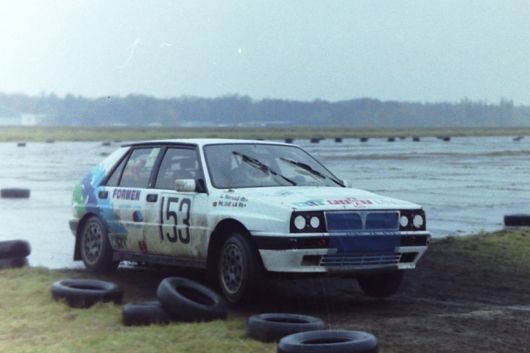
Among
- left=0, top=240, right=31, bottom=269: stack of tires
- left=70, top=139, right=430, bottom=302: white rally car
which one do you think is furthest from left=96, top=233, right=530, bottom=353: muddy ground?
left=0, top=240, right=31, bottom=269: stack of tires

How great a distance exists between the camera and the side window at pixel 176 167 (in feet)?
35.5

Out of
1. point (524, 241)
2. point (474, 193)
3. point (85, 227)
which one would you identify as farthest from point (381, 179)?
point (85, 227)

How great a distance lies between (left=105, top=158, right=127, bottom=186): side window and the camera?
11750 mm

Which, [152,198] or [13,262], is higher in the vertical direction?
[152,198]

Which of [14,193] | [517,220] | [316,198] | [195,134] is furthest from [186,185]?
[195,134]

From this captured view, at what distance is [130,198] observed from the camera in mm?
11266

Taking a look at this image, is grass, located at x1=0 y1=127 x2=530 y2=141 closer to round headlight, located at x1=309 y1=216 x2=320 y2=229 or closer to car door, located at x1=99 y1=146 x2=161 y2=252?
car door, located at x1=99 y1=146 x2=161 y2=252

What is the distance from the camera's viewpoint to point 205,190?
1031 centimetres

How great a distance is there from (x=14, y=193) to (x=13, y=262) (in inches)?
482

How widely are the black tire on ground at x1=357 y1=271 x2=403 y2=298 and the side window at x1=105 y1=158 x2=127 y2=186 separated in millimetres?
2981

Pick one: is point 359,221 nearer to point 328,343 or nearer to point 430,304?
point 430,304

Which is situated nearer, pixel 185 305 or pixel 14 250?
pixel 185 305

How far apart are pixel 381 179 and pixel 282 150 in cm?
2093

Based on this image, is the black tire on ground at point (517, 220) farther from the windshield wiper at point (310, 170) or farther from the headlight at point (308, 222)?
the headlight at point (308, 222)
